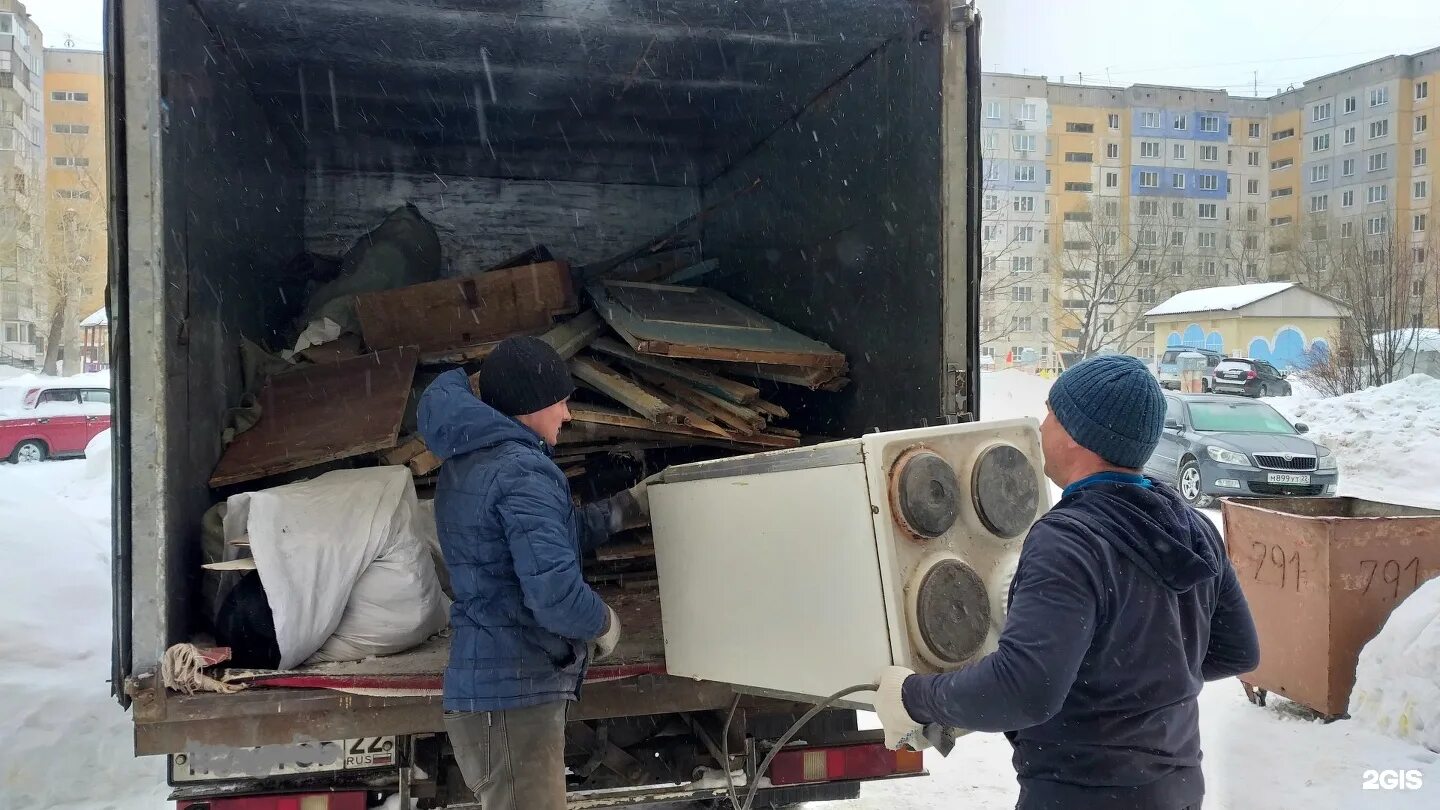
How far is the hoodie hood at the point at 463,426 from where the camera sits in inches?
93.0

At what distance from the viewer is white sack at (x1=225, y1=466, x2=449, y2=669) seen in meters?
2.77

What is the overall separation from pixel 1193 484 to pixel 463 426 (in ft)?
37.0

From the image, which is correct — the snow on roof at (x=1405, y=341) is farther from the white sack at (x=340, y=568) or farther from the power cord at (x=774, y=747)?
the white sack at (x=340, y=568)

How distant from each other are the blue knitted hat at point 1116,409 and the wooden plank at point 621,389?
2321 millimetres

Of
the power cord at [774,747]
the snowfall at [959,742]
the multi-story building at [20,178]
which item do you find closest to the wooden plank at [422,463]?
the power cord at [774,747]

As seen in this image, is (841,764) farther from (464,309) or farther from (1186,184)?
(1186,184)

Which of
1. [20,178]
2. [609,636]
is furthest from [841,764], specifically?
[20,178]

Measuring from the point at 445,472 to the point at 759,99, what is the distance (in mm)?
2887

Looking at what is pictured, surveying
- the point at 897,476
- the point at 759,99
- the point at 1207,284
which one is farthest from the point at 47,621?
the point at 1207,284

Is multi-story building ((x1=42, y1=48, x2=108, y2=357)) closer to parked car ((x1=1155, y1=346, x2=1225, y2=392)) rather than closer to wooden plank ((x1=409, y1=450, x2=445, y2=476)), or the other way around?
wooden plank ((x1=409, y1=450, x2=445, y2=476))

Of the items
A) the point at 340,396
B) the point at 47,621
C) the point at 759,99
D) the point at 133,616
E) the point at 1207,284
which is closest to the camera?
the point at 133,616

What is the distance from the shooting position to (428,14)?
3588 millimetres

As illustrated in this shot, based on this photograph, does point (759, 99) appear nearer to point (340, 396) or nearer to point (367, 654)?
point (340, 396)

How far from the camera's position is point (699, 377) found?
4.31 metres
